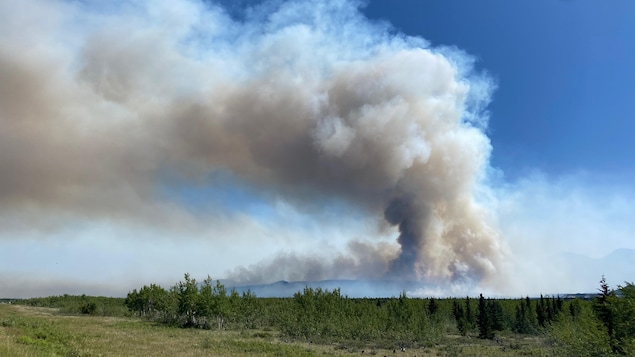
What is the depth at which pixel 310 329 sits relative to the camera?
79.3 metres

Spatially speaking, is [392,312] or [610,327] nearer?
[610,327]

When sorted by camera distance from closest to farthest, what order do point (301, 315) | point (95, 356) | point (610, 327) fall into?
point (95, 356)
point (610, 327)
point (301, 315)

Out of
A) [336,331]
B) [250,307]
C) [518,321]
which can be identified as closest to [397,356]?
[336,331]

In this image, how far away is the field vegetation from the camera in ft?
137

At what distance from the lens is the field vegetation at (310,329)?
41866mm

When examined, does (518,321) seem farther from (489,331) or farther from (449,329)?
(489,331)

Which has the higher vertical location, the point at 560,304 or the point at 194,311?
the point at 560,304

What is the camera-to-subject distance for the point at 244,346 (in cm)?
5103

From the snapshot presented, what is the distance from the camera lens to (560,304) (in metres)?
138

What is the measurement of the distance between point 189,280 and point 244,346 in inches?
2315

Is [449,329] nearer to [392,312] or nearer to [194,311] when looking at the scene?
[392,312]

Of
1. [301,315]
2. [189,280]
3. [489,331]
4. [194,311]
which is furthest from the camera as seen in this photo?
[189,280]

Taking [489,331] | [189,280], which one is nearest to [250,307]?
[189,280]

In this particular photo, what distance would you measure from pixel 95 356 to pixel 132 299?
11794cm
